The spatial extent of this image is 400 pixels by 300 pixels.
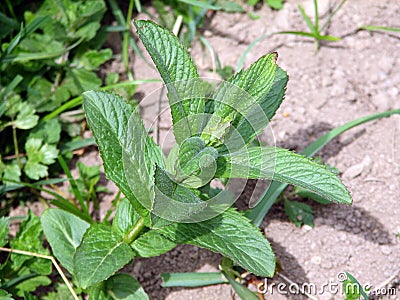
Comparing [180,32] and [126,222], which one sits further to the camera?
[180,32]

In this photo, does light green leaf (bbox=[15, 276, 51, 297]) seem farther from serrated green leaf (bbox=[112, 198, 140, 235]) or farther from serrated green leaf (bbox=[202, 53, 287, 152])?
serrated green leaf (bbox=[202, 53, 287, 152])

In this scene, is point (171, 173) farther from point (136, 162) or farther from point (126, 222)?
point (126, 222)

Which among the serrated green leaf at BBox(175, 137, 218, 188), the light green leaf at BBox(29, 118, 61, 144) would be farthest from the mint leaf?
the serrated green leaf at BBox(175, 137, 218, 188)

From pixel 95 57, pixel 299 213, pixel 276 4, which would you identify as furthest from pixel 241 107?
pixel 276 4

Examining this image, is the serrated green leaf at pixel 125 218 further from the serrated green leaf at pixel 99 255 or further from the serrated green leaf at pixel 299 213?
the serrated green leaf at pixel 299 213

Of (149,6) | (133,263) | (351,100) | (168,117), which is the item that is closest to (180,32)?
(149,6)
